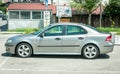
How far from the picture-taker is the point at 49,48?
12953mm

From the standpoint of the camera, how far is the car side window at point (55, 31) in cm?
1302

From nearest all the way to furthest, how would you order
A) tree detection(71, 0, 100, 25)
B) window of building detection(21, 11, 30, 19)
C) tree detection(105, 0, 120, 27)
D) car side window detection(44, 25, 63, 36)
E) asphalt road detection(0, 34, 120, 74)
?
asphalt road detection(0, 34, 120, 74) → car side window detection(44, 25, 63, 36) → tree detection(71, 0, 100, 25) → tree detection(105, 0, 120, 27) → window of building detection(21, 11, 30, 19)

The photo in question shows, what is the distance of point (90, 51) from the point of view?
42.3 ft

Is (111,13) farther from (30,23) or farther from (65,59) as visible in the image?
(65,59)

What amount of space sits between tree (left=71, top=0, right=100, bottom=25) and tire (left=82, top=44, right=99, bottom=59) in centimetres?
2578

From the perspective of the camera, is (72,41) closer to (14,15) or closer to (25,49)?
(25,49)

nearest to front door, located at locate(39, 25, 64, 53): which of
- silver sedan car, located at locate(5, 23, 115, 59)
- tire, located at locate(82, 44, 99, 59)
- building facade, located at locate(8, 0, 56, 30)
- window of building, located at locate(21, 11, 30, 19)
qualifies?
silver sedan car, located at locate(5, 23, 115, 59)

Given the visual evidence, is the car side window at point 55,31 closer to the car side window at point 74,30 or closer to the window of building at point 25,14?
the car side window at point 74,30

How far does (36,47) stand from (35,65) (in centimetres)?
178

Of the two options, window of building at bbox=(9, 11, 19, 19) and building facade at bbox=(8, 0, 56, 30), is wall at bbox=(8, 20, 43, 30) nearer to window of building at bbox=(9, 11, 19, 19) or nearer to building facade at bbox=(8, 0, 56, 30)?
building facade at bbox=(8, 0, 56, 30)

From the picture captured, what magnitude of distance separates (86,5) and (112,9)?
3586 mm

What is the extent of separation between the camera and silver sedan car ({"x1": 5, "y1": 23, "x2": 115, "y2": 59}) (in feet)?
42.2

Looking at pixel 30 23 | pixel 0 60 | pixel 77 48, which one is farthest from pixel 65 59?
pixel 30 23

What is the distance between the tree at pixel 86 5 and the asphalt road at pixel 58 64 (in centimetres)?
2479
